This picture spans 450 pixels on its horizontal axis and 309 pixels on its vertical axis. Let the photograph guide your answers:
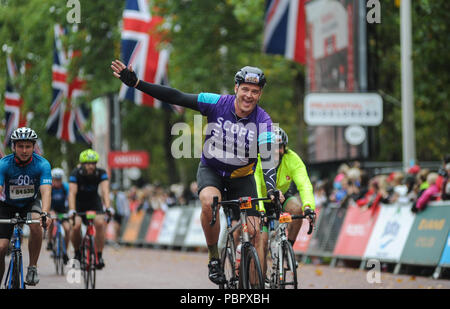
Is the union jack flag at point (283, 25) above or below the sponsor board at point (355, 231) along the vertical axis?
above

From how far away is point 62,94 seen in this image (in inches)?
1272

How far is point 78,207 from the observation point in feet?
49.8

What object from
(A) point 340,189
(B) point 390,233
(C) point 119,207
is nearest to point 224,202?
(B) point 390,233

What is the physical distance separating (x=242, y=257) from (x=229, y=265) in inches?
33.5

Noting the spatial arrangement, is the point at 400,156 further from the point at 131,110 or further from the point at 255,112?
the point at 255,112

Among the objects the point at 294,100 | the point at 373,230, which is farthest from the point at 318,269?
the point at 294,100

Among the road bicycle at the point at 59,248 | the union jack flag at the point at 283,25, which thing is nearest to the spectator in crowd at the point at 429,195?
the road bicycle at the point at 59,248

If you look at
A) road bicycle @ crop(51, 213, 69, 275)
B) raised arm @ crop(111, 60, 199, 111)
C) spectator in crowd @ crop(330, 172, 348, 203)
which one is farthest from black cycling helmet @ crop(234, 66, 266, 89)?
spectator in crowd @ crop(330, 172, 348, 203)

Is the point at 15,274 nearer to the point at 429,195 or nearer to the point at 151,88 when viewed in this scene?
the point at 151,88

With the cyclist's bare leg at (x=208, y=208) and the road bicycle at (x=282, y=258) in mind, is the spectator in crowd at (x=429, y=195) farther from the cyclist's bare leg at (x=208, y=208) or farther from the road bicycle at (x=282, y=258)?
the cyclist's bare leg at (x=208, y=208)

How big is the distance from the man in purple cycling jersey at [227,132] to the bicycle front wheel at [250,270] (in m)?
0.35

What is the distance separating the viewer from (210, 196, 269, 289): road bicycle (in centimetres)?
823

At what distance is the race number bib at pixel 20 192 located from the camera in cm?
1048

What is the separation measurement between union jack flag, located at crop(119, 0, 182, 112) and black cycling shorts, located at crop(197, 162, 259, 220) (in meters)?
17.7
